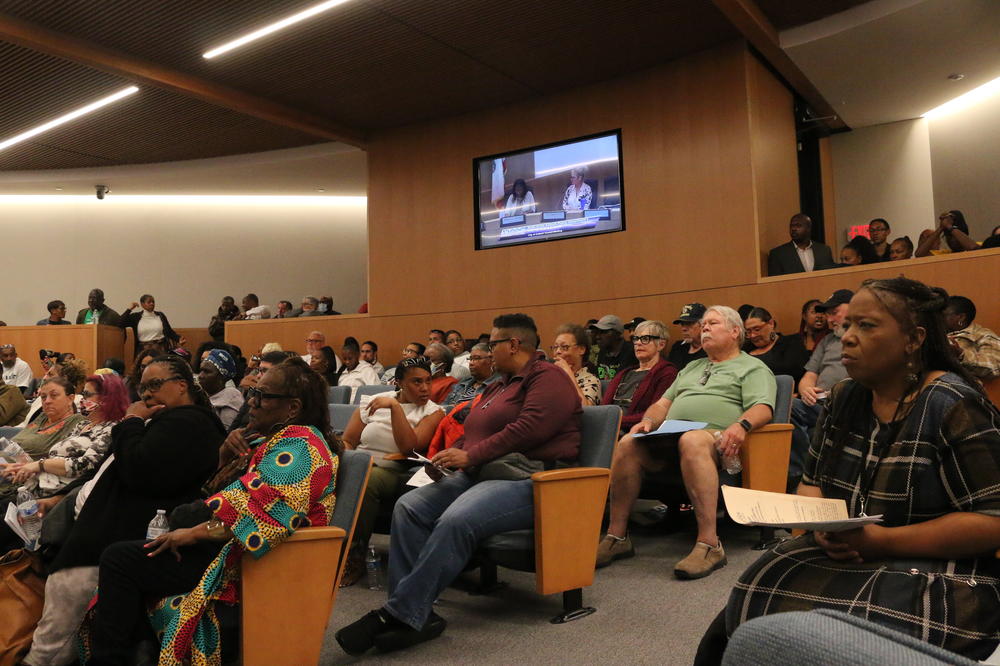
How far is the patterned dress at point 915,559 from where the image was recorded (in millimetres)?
1469

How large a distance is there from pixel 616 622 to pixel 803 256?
480cm

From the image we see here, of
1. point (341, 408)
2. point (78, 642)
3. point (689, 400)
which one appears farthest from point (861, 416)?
point (341, 408)

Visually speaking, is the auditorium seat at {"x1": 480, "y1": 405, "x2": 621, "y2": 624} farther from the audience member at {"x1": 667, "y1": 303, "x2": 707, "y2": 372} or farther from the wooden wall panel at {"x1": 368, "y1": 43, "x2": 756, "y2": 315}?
the wooden wall panel at {"x1": 368, "y1": 43, "x2": 756, "y2": 315}

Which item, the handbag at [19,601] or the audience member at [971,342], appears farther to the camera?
the audience member at [971,342]

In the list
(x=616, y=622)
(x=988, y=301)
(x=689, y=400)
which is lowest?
(x=616, y=622)

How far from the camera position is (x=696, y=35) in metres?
6.94

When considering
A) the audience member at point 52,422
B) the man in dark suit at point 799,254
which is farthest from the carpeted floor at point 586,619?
the man in dark suit at point 799,254

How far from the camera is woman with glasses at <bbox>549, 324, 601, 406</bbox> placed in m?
4.69

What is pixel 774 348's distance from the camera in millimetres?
5301

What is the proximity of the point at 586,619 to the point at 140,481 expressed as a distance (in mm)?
1642

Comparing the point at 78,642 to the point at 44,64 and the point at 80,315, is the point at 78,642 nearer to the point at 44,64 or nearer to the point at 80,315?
the point at 44,64

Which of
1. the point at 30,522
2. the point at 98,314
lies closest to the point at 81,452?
the point at 30,522

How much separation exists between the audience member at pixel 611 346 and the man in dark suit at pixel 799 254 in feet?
5.34

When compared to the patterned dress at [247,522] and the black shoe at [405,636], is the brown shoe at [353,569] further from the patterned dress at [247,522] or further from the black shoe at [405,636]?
the patterned dress at [247,522]
